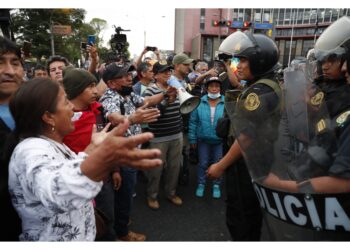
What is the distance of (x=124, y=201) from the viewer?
2926 millimetres

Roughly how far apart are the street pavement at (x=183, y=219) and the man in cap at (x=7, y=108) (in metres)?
1.99

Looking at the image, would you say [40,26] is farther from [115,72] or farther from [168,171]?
[115,72]

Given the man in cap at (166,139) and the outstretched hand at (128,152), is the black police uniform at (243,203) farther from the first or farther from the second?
the man in cap at (166,139)

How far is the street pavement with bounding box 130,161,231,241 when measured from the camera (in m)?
3.10

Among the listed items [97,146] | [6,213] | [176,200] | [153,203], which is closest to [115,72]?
[97,146]

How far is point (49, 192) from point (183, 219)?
8.93 feet

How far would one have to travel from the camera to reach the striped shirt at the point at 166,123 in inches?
142

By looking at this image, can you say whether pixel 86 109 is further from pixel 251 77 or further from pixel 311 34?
pixel 311 34

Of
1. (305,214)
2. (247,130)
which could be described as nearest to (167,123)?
(247,130)

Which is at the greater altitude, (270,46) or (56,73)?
(270,46)

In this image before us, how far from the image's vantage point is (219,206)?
12.5ft

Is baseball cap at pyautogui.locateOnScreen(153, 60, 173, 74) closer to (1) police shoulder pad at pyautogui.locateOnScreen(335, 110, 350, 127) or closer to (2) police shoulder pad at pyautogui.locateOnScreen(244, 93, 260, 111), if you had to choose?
(2) police shoulder pad at pyautogui.locateOnScreen(244, 93, 260, 111)

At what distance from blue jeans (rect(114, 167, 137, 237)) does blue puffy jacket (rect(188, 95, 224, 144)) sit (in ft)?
4.92

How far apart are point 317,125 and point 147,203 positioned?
3009 mm
